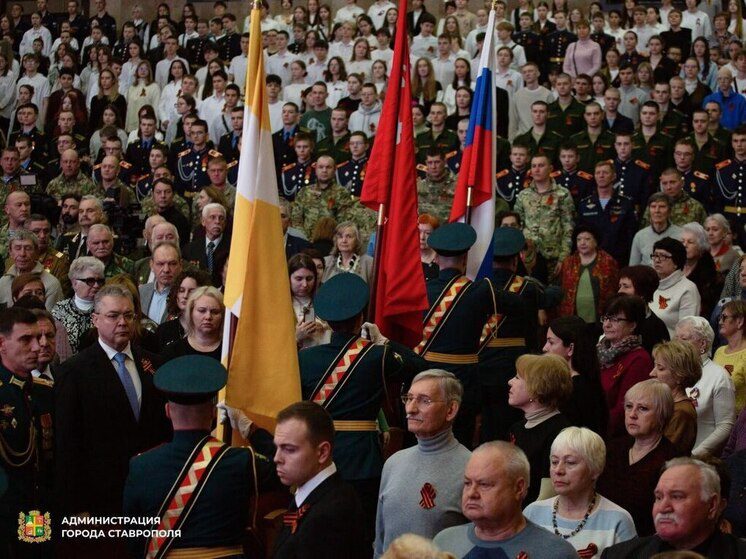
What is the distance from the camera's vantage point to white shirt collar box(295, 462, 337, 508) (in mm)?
4758

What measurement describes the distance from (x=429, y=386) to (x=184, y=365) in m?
1.05

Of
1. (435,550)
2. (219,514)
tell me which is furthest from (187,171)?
A: (435,550)

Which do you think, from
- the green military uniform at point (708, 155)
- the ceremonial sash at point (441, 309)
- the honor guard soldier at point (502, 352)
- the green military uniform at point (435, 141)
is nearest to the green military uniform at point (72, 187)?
the green military uniform at point (435, 141)

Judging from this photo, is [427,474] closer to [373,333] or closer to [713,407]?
[373,333]

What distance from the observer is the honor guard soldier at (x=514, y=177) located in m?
13.3

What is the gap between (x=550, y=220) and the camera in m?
12.0

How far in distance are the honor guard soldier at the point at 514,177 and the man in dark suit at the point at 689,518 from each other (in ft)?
28.3

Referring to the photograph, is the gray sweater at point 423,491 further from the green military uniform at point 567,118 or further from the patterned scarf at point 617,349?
the green military uniform at point 567,118

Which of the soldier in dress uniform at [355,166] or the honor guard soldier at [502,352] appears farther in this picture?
the soldier in dress uniform at [355,166]

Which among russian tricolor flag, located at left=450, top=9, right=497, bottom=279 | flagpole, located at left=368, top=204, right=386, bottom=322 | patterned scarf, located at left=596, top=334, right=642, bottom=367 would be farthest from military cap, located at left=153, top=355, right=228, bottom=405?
russian tricolor flag, located at left=450, top=9, right=497, bottom=279

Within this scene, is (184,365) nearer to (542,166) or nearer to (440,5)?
(542,166)

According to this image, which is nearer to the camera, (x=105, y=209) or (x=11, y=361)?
(x=11, y=361)

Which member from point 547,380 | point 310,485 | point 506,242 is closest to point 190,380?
point 310,485

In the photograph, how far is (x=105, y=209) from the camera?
12.0 metres
